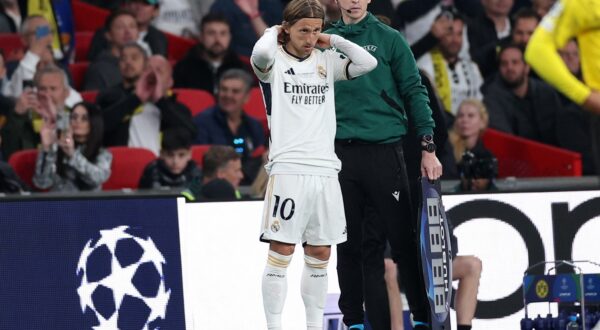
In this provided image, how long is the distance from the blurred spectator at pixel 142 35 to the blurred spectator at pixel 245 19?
67 centimetres

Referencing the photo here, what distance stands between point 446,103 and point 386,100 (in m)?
6.00

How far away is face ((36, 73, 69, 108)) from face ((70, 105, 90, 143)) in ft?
1.45

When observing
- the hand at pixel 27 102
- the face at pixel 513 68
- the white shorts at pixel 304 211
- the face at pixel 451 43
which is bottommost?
the white shorts at pixel 304 211

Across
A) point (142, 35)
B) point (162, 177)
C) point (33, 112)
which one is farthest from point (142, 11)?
point (162, 177)

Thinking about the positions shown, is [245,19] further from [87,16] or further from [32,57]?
[32,57]

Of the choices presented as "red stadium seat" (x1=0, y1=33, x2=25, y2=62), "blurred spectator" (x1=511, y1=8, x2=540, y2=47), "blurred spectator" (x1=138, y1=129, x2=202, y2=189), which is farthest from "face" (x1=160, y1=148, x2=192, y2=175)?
"blurred spectator" (x1=511, y1=8, x2=540, y2=47)

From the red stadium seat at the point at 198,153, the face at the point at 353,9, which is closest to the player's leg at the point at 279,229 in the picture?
the face at the point at 353,9

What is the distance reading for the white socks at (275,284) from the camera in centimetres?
827

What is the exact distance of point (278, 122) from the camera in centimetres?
830

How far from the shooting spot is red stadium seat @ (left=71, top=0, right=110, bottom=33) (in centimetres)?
1580

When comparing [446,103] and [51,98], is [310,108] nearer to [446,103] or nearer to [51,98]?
[51,98]

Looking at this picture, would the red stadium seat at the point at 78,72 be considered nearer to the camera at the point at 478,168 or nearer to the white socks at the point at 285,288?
the camera at the point at 478,168

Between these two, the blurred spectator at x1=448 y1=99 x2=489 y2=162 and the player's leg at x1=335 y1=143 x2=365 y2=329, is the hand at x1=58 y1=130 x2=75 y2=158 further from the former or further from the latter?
the player's leg at x1=335 y1=143 x2=365 y2=329

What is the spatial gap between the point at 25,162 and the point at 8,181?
92cm
